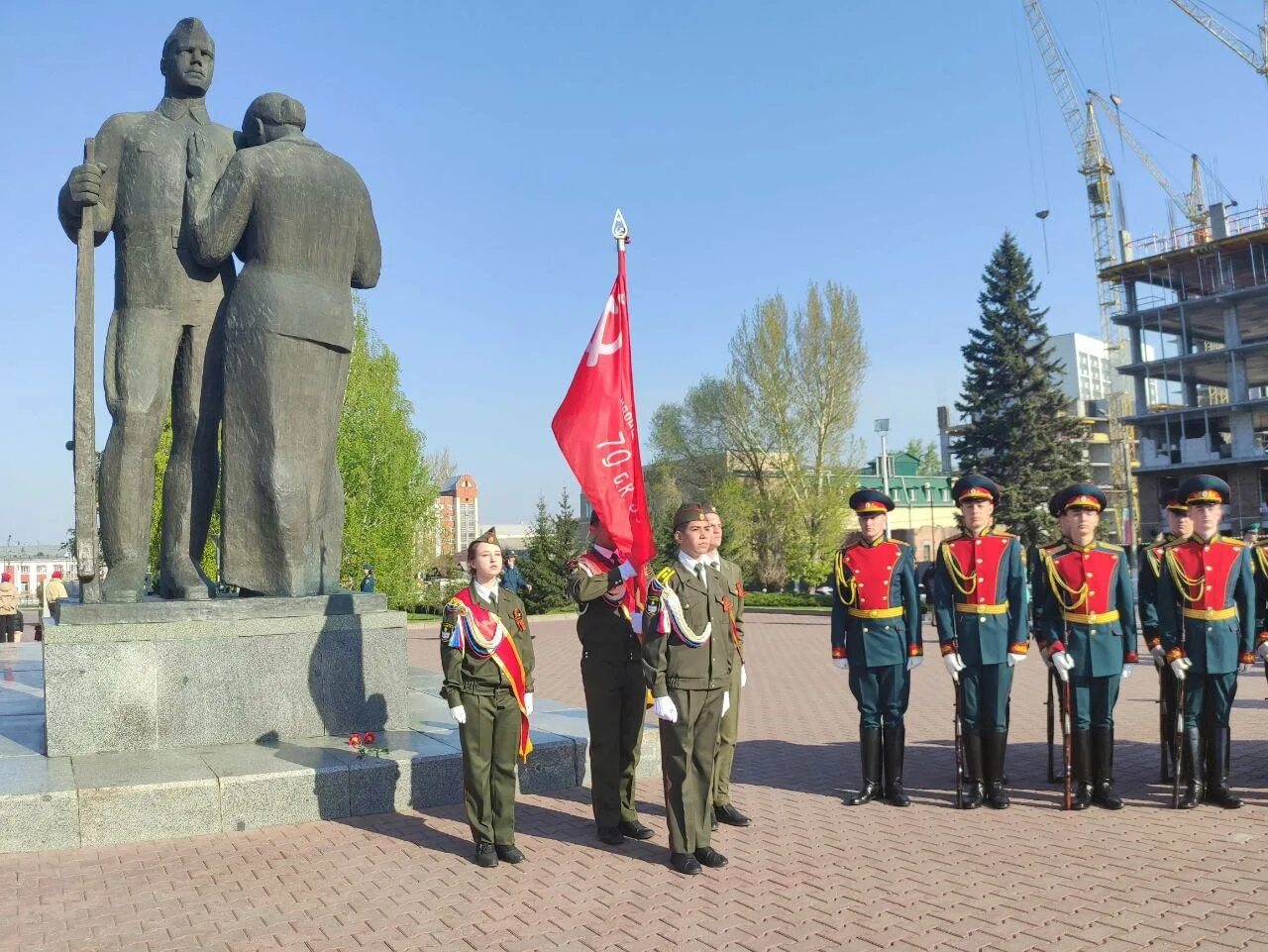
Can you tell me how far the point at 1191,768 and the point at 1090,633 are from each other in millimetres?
928

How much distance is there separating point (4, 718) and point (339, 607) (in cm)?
262

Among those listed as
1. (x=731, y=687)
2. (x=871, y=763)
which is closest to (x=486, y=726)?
(x=731, y=687)

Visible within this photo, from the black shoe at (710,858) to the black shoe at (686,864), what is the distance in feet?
0.12

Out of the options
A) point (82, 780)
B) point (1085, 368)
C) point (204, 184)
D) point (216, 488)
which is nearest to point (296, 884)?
point (82, 780)

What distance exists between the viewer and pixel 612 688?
557cm

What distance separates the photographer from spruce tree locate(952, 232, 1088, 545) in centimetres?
3800

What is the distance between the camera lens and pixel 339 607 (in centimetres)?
653

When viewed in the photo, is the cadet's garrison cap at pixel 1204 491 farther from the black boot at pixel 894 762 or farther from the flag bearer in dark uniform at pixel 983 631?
the black boot at pixel 894 762

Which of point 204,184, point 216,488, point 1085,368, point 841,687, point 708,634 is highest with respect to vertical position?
point 1085,368

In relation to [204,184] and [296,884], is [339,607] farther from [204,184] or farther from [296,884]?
[204,184]

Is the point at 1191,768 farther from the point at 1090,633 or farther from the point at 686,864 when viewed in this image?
the point at 686,864

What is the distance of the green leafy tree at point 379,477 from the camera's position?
27391mm

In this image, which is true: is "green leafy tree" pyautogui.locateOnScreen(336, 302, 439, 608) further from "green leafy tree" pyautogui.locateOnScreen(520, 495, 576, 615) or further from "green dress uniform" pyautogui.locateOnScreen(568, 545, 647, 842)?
"green dress uniform" pyautogui.locateOnScreen(568, 545, 647, 842)

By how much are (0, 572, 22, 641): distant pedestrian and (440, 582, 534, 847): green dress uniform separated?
15414mm
